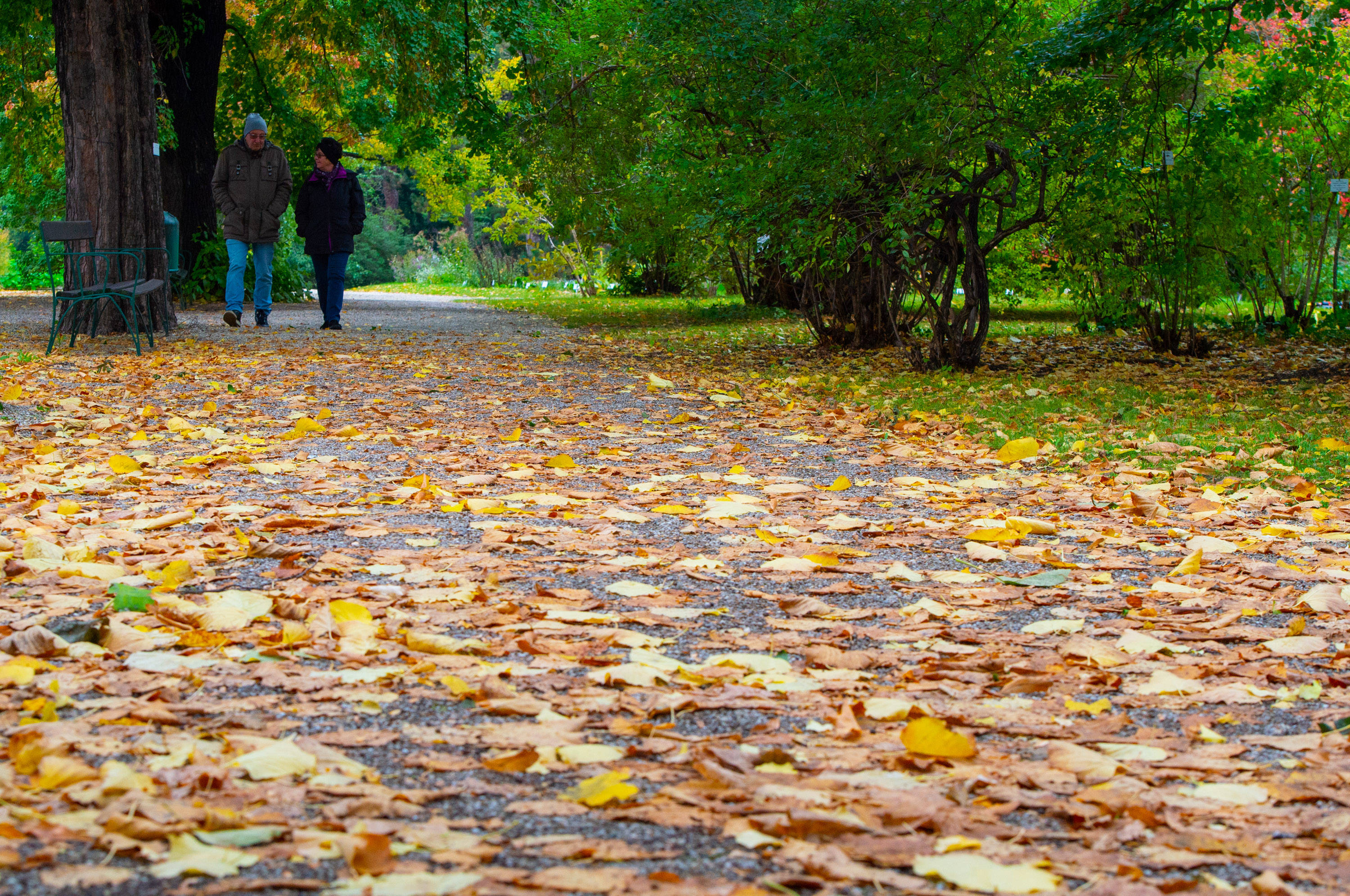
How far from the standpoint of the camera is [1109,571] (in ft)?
12.4

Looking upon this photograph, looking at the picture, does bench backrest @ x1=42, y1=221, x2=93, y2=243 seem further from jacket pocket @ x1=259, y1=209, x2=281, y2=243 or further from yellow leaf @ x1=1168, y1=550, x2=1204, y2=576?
yellow leaf @ x1=1168, y1=550, x2=1204, y2=576

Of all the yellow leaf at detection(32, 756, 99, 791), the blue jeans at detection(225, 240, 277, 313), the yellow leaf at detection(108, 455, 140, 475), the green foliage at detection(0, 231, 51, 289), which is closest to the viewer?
the yellow leaf at detection(32, 756, 99, 791)

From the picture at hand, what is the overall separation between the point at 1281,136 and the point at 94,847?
13.9 metres

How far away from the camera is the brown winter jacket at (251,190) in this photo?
12164mm

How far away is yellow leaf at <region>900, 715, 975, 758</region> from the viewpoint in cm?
226

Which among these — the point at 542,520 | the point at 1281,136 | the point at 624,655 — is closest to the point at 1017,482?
the point at 542,520

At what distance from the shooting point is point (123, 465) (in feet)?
16.3

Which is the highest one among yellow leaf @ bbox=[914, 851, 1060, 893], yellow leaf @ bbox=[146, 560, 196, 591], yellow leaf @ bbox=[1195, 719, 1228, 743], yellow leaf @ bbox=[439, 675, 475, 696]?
yellow leaf @ bbox=[146, 560, 196, 591]

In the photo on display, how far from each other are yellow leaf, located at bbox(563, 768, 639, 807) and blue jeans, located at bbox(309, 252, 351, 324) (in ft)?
36.4

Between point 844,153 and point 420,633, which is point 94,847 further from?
point 844,153

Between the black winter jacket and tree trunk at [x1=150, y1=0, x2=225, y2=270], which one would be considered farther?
tree trunk at [x1=150, y1=0, x2=225, y2=270]

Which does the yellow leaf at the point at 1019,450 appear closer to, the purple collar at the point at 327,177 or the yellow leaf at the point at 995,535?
the yellow leaf at the point at 995,535

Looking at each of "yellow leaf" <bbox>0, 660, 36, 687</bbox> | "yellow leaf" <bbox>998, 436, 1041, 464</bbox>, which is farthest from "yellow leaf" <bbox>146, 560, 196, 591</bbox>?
"yellow leaf" <bbox>998, 436, 1041, 464</bbox>

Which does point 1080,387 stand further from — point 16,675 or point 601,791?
point 16,675
